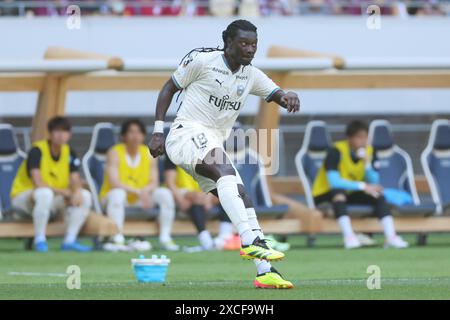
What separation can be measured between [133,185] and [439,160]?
455 centimetres

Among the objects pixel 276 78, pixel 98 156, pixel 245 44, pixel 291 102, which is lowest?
pixel 291 102

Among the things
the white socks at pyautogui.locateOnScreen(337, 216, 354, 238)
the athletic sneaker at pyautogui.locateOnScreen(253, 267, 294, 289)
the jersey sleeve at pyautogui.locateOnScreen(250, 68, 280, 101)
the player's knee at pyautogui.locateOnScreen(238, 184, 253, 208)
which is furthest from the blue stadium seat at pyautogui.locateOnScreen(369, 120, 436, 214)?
the athletic sneaker at pyautogui.locateOnScreen(253, 267, 294, 289)

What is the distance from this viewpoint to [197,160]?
10039 millimetres

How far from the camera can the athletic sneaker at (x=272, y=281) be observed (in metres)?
9.73

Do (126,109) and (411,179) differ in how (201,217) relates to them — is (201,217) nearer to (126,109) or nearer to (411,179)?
(411,179)

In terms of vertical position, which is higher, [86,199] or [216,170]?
[86,199]

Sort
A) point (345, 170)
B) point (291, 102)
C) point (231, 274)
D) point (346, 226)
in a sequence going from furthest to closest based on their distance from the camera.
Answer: point (345, 170), point (346, 226), point (231, 274), point (291, 102)

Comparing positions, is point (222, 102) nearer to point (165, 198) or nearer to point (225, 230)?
point (165, 198)

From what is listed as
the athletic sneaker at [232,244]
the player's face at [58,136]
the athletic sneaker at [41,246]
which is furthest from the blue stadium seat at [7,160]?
the athletic sneaker at [232,244]

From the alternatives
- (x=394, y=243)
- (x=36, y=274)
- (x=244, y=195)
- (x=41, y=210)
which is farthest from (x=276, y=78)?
(x=244, y=195)

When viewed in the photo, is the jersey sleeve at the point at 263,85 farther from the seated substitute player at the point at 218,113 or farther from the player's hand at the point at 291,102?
the player's hand at the point at 291,102

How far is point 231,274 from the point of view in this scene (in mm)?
12391

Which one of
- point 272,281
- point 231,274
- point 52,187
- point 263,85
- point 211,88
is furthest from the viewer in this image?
point 52,187
